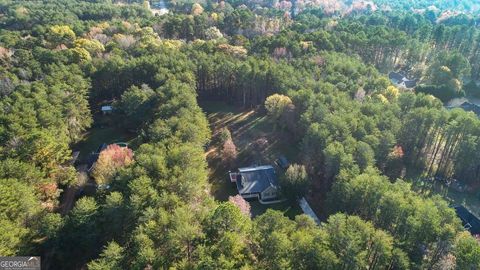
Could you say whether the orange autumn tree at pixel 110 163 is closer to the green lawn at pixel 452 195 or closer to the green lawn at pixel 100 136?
the green lawn at pixel 100 136

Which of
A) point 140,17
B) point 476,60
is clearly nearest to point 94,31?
point 140,17

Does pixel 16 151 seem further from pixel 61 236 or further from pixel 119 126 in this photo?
pixel 119 126

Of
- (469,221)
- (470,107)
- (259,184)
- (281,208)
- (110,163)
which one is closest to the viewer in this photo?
(469,221)

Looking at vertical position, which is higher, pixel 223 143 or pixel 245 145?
pixel 223 143

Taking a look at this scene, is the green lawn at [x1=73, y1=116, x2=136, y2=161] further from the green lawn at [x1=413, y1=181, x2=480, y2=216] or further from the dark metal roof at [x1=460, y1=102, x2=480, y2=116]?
the dark metal roof at [x1=460, y1=102, x2=480, y2=116]

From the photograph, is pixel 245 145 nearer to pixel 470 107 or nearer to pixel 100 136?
pixel 100 136

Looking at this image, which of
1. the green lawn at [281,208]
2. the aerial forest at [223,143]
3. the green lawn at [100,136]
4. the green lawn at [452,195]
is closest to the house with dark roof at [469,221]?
the green lawn at [452,195]

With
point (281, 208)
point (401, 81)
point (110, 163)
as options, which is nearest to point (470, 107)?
point (401, 81)
